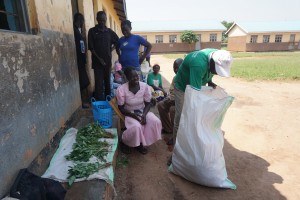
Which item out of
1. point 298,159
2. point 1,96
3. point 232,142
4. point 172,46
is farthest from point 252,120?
point 172,46

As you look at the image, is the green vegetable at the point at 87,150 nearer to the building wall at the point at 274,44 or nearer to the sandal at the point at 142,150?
the sandal at the point at 142,150

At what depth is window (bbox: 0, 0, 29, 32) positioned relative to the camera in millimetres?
2445

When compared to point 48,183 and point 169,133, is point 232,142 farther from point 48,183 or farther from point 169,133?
point 48,183

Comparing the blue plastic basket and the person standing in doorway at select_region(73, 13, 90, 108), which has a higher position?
the person standing in doorway at select_region(73, 13, 90, 108)

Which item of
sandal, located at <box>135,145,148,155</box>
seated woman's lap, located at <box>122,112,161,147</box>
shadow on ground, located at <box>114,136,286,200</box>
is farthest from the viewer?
sandal, located at <box>135,145,148,155</box>

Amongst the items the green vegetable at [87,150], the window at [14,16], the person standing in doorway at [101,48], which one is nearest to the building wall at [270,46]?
the person standing in doorway at [101,48]

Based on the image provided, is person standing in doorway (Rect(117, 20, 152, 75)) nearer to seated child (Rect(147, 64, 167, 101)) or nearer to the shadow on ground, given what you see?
seated child (Rect(147, 64, 167, 101))

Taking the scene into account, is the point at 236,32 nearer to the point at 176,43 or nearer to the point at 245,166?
the point at 176,43

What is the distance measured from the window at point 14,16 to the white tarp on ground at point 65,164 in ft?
4.76

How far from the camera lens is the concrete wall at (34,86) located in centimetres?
204

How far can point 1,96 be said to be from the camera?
1969mm

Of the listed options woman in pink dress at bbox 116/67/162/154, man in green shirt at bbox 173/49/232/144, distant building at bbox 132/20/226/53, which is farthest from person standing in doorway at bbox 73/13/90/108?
distant building at bbox 132/20/226/53

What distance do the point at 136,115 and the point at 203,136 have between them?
115cm

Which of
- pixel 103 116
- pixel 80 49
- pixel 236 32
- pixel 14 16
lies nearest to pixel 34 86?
pixel 14 16
